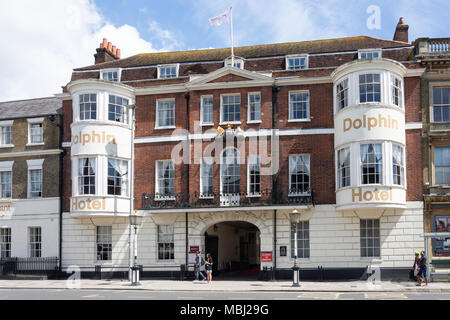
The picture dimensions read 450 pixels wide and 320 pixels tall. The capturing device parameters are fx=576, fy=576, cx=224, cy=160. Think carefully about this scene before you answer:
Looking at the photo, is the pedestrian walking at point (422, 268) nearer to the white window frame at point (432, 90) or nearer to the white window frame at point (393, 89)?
the white window frame at point (432, 90)

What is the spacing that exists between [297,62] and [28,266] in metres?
18.7

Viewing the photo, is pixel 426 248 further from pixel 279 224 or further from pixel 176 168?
pixel 176 168

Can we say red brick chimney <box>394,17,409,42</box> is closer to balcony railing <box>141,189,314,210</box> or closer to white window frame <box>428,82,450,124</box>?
white window frame <box>428,82,450,124</box>

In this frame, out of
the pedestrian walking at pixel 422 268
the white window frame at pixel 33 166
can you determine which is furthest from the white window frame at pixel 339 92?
the white window frame at pixel 33 166

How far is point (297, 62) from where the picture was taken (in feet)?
103

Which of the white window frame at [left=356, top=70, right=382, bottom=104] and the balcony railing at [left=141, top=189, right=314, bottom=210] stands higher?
the white window frame at [left=356, top=70, right=382, bottom=104]

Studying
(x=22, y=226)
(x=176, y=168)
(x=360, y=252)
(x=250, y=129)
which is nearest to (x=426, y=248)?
(x=360, y=252)

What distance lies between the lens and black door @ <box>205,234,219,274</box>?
104 ft

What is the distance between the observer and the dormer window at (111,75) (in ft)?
110

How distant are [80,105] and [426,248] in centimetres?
1894

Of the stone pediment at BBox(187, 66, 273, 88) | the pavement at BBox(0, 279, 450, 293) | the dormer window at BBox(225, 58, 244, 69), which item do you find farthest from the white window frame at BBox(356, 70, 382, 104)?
the pavement at BBox(0, 279, 450, 293)

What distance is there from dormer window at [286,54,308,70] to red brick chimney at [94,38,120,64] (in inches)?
494

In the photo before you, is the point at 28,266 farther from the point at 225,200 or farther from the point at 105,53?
the point at 105,53

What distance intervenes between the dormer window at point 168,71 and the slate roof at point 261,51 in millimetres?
946
